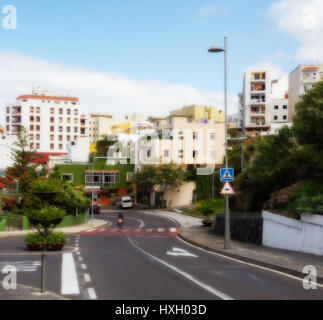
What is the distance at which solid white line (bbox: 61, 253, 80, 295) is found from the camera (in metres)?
11.4

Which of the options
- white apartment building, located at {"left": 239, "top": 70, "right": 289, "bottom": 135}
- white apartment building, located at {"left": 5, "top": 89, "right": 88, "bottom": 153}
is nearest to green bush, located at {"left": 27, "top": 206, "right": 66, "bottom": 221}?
white apartment building, located at {"left": 239, "top": 70, "right": 289, "bottom": 135}

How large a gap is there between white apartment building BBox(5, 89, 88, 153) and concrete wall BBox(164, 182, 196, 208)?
201ft

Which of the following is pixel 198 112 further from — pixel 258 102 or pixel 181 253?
pixel 181 253

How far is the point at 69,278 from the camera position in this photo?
13.4 m

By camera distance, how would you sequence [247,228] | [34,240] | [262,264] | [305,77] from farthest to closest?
1. [305,77]
2. [247,228]
3. [34,240]
4. [262,264]

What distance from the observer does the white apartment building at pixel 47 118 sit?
443 feet

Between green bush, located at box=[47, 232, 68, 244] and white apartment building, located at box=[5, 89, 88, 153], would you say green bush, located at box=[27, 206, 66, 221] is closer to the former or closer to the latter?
green bush, located at box=[47, 232, 68, 244]

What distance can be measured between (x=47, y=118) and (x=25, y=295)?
430ft

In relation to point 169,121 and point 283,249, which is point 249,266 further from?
point 169,121

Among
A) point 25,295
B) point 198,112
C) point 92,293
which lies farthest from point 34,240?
point 198,112

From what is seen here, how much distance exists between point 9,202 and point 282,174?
36.4m

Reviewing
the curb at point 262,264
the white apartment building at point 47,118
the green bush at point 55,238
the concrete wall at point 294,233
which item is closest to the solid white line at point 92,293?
the curb at point 262,264

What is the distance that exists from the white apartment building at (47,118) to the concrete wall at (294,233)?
116 meters
